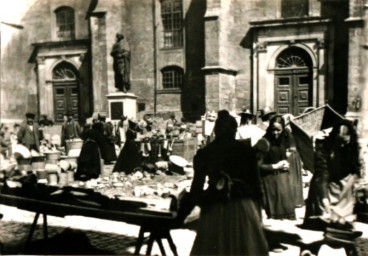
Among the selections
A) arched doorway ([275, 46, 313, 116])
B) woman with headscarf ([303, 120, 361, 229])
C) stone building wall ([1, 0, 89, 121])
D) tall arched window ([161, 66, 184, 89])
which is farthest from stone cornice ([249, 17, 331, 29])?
woman with headscarf ([303, 120, 361, 229])

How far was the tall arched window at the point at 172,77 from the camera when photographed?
23.2 m

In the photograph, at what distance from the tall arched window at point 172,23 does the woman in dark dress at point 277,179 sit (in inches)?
693

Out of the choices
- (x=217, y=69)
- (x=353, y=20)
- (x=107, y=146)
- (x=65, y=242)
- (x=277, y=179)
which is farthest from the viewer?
(x=217, y=69)

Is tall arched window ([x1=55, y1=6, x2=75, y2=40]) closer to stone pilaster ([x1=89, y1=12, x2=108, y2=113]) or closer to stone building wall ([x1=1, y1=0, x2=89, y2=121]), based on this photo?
stone building wall ([x1=1, y1=0, x2=89, y2=121])

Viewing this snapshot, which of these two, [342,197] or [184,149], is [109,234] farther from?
[184,149]

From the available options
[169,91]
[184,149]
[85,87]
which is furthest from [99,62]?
[184,149]

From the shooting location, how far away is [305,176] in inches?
423

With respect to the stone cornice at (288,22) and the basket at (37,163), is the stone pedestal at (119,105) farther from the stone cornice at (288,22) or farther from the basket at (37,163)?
the basket at (37,163)

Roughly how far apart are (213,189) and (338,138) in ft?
6.28

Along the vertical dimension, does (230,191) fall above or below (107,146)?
above

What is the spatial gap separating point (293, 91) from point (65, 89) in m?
13.4

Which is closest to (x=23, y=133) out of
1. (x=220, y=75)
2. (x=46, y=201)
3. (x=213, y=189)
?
(x=46, y=201)

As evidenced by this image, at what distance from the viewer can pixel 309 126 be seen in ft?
20.6

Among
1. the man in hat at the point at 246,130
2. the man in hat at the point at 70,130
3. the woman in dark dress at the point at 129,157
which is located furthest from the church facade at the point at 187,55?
the man in hat at the point at 246,130
